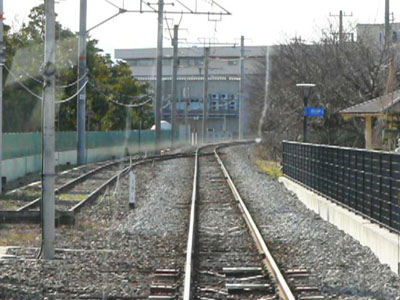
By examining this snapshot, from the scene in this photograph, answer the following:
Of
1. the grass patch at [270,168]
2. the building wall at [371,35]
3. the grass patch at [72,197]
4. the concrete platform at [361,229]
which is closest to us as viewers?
the concrete platform at [361,229]

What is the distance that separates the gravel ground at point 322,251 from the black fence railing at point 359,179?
0.63m

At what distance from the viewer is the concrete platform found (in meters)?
12.9

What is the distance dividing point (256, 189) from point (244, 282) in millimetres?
17455

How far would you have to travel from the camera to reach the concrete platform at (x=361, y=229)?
12924 mm

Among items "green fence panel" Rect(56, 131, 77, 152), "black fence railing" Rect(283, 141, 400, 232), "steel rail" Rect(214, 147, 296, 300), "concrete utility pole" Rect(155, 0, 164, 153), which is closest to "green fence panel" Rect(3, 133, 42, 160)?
"green fence panel" Rect(56, 131, 77, 152)

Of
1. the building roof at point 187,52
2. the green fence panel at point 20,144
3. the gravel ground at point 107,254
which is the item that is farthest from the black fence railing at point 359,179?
the building roof at point 187,52

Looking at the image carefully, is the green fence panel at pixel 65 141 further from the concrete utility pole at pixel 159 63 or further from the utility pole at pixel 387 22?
the utility pole at pixel 387 22

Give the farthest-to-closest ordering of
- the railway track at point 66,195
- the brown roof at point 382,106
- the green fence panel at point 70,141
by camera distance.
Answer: the green fence panel at point 70,141 < the brown roof at point 382,106 < the railway track at point 66,195

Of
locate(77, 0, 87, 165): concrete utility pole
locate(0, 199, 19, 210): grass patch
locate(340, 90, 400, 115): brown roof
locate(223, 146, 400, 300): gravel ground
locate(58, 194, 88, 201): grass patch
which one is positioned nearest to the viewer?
locate(223, 146, 400, 300): gravel ground

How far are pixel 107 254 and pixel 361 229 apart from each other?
4.36 metres

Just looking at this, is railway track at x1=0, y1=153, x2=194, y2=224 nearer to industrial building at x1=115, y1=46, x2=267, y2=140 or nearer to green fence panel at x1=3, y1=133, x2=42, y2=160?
green fence panel at x1=3, y1=133, x2=42, y2=160

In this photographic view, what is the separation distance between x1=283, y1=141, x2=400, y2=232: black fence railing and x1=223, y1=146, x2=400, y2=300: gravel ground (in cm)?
63

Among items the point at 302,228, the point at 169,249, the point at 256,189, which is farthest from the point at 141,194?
the point at 169,249

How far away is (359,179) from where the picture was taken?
680 inches
